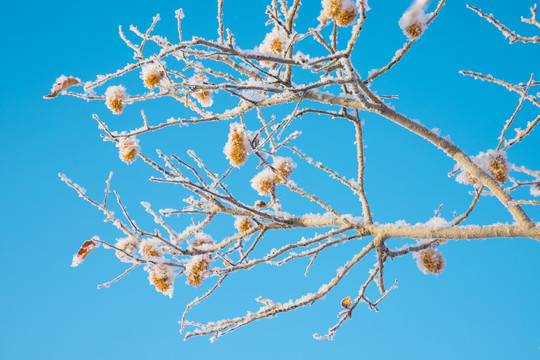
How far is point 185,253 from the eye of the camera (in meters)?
2.40

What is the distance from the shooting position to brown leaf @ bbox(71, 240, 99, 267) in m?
2.41

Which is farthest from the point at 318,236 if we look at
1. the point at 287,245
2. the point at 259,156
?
the point at 259,156

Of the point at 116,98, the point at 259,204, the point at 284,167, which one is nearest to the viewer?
the point at 116,98

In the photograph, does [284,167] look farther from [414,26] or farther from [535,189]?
[535,189]

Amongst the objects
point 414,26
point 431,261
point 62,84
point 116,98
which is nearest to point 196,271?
point 116,98

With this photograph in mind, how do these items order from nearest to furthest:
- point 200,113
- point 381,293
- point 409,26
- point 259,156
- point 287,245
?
point 409,26
point 259,156
point 287,245
point 200,113
point 381,293

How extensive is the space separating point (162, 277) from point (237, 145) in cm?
76

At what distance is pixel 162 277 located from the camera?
2346 millimetres

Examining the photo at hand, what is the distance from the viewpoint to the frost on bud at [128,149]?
8.39 feet

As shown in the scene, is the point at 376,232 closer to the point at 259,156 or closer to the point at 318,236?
the point at 318,236

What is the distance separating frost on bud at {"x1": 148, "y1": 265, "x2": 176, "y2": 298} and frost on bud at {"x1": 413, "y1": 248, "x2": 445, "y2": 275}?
1453 millimetres

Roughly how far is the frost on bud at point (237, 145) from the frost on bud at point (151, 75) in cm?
58

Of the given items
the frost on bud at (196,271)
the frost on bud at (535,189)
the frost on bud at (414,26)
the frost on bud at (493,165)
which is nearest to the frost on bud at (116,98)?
the frost on bud at (196,271)

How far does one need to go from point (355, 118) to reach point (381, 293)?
45.4 inches
